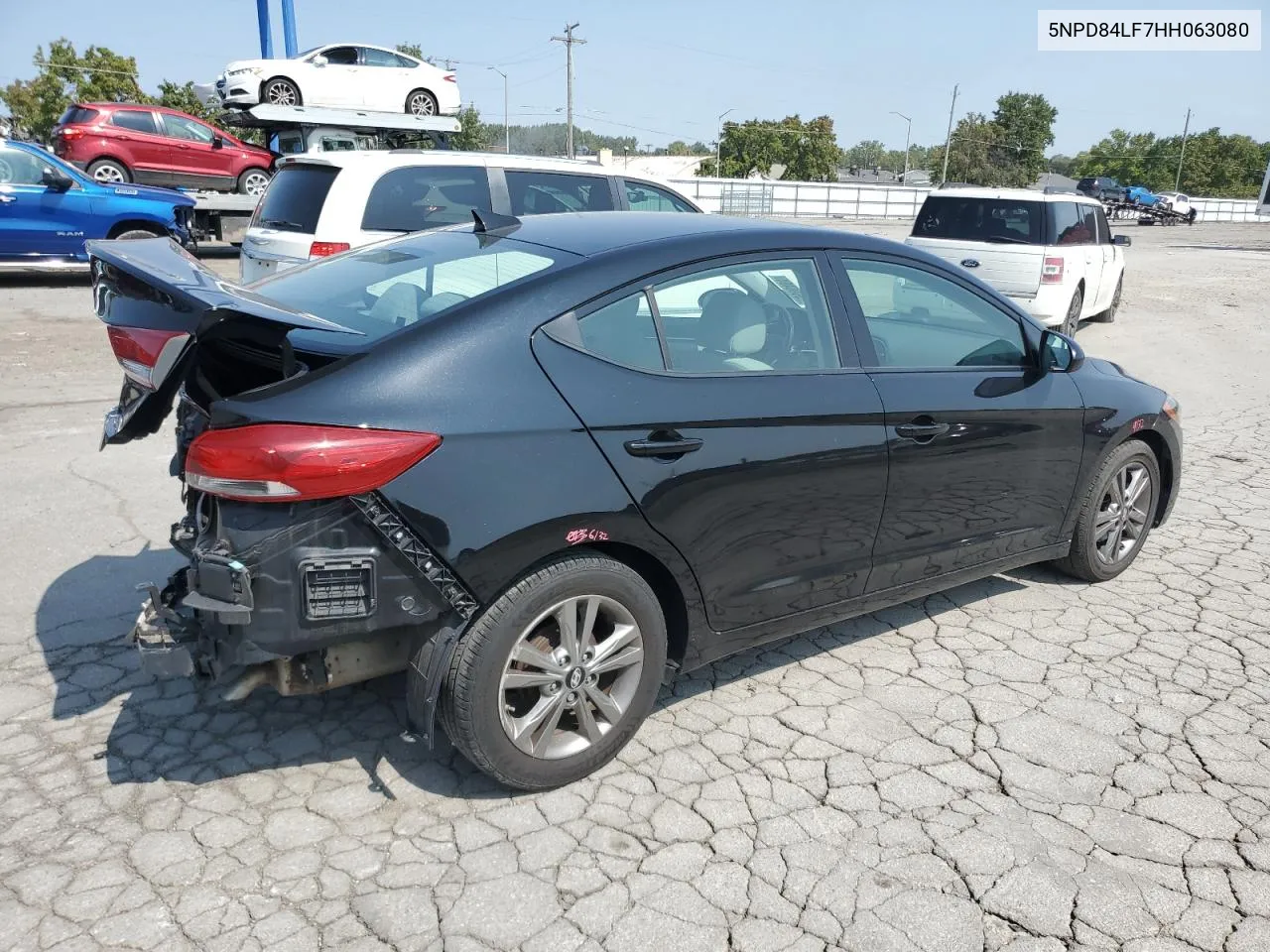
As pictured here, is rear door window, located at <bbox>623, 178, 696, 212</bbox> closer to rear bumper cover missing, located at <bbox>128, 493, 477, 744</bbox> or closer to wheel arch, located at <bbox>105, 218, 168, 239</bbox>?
rear bumper cover missing, located at <bbox>128, 493, 477, 744</bbox>

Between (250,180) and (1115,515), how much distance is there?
59.7ft

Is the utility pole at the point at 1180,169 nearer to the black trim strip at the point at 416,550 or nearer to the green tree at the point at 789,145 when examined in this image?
the green tree at the point at 789,145

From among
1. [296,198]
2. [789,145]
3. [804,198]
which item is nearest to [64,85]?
[804,198]

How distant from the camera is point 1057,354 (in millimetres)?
4293

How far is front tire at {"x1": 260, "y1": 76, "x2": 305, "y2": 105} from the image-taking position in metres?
17.0

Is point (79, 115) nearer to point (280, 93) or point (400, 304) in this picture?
point (280, 93)

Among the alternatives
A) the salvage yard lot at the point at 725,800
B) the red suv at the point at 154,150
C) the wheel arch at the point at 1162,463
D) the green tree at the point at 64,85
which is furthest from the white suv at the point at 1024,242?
the green tree at the point at 64,85

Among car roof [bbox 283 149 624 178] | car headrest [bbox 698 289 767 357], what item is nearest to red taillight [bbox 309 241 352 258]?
car roof [bbox 283 149 624 178]

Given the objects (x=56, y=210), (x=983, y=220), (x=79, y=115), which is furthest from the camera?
(x=79, y=115)

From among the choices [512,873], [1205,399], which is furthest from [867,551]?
[1205,399]

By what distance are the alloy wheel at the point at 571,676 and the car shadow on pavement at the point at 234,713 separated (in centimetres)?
26

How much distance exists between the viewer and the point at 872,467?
3561 mm

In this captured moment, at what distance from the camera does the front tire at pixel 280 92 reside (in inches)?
670

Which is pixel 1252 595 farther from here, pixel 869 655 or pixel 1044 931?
pixel 1044 931
